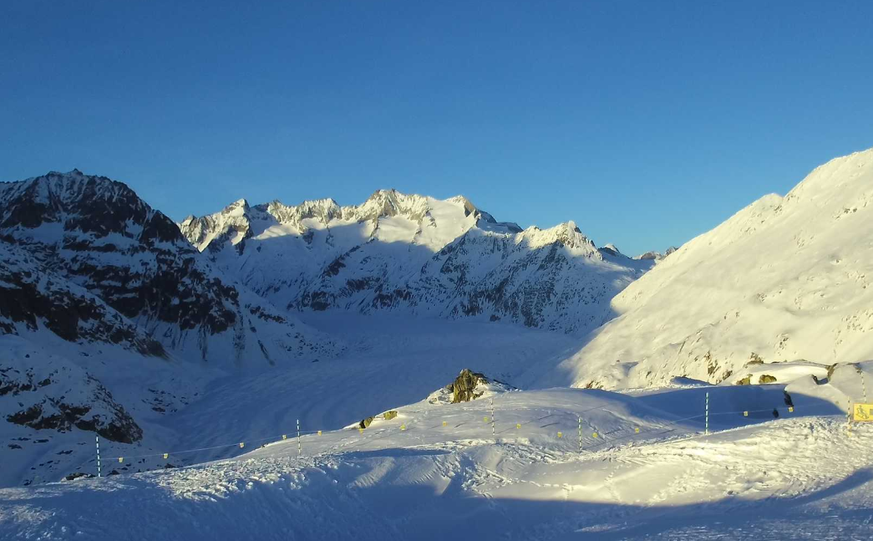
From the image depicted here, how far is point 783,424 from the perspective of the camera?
1557 centimetres

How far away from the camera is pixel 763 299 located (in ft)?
159

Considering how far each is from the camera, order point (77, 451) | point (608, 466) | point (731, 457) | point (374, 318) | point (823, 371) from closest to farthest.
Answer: point (731, 457)
point (608, 466)
point (823, 371)
point (77, 451)
point (374, 318)

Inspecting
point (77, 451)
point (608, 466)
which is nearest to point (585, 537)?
point (608, 466)

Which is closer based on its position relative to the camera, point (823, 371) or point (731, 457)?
point (731, 457)

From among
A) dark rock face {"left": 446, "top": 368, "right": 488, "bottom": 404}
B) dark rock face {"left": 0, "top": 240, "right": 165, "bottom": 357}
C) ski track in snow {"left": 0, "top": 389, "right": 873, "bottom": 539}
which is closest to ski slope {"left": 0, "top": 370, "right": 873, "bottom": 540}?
ski track in snow {"left": 0, "top": 389, "right": 873, "bottom": 539}

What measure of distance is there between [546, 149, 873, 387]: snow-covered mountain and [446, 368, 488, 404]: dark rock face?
15.3m

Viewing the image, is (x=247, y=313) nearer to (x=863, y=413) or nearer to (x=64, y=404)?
(x=64, y=404)

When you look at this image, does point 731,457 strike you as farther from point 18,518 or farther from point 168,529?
point 18,518

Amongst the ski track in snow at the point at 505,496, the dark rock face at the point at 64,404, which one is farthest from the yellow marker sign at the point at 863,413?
the dark rock face at the point at 64,404

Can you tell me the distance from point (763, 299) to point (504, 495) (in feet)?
140

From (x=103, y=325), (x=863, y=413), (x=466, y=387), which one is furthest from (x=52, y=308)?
(x=863, y=413)

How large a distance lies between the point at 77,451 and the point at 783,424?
3723cm

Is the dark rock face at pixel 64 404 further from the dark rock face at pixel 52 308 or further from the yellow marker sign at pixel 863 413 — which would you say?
the yellow marker sign at pixel 863 413

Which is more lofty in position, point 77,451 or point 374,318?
point 374,318
